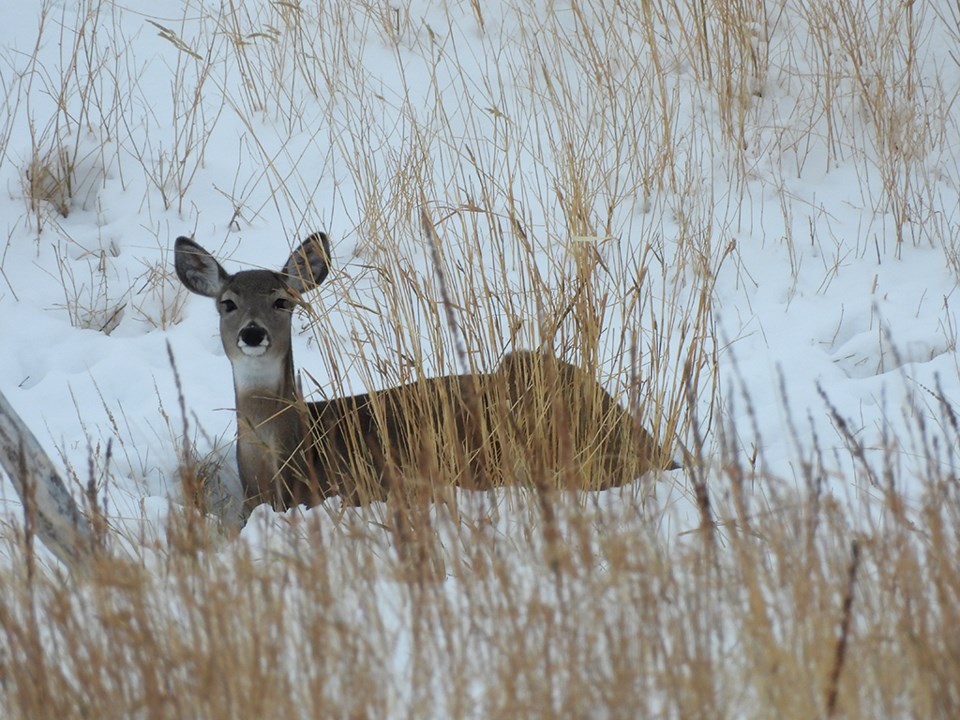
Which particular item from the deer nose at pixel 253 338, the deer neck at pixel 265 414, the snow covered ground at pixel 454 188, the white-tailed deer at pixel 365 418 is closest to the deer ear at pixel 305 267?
the white-tailed deer at pixel 365 418

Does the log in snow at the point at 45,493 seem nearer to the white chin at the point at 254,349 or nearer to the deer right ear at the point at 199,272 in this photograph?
the white chin at the point at 254,349

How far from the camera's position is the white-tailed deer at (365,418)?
4383 millimetres

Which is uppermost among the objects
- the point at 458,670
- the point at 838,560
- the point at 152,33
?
the point at 152,33

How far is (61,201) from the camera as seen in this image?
770 centimetres

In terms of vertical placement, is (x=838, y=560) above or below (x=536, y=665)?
above

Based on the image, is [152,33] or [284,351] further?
[152,33]

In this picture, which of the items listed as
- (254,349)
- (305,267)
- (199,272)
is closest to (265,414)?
(254,349)

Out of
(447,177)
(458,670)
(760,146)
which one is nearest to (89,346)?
(447,177)

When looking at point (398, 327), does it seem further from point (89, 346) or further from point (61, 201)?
point (61, 201)

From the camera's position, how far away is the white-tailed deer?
438cm

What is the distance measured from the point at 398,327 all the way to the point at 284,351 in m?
1.21

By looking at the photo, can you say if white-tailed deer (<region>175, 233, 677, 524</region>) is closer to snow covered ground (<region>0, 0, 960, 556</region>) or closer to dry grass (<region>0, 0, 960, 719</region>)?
dry grass (<region>0, 0, 960, 719</region>)

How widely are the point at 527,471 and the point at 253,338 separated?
6.37ft

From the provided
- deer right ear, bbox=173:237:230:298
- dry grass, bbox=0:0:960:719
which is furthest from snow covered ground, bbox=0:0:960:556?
deer right ear, bbox=173:237:230:298
